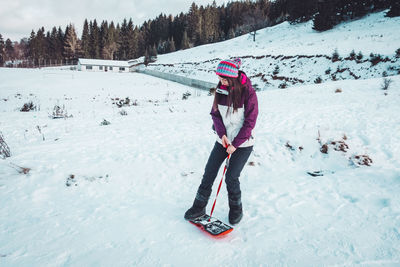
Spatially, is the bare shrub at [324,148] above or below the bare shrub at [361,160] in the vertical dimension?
above

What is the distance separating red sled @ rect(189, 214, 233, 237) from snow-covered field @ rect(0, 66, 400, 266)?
104mm

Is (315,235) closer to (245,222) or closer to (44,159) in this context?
(245,222)

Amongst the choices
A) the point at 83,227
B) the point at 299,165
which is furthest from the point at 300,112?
the point at 83,227

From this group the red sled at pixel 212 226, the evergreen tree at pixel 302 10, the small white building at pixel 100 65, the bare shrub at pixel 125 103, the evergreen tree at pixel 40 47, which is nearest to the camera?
the red sled at pixel 212 226

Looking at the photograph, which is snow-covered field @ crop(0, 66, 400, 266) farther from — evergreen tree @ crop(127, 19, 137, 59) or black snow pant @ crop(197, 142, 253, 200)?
evergreen tree @ crop(127, 19, 137, 59)

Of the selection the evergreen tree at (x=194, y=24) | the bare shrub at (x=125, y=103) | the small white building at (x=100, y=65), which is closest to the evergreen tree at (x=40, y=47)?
the small white building at (x=100, y=65)

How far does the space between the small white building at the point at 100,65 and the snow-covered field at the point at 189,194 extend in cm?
6380

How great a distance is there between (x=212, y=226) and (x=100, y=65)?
236ft

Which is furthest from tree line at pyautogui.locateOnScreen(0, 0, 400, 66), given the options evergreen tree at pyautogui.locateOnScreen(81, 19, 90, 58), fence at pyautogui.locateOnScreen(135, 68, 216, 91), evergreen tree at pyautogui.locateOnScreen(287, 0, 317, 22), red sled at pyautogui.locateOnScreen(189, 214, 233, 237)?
red sled at pyautogui.locateOnScreen(189, 214, 233, 237)

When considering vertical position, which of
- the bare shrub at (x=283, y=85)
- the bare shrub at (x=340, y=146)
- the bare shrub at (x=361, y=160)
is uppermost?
the bare shrub at (x=283, y=85)

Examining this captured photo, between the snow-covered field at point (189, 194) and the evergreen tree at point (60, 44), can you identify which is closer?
the snow-covered field at point (189, 194)

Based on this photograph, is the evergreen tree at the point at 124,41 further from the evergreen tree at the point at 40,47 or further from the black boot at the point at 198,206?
the black boot at the point at 198,206

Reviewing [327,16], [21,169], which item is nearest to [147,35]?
[327,16]

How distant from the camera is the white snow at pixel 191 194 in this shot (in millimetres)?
2814
